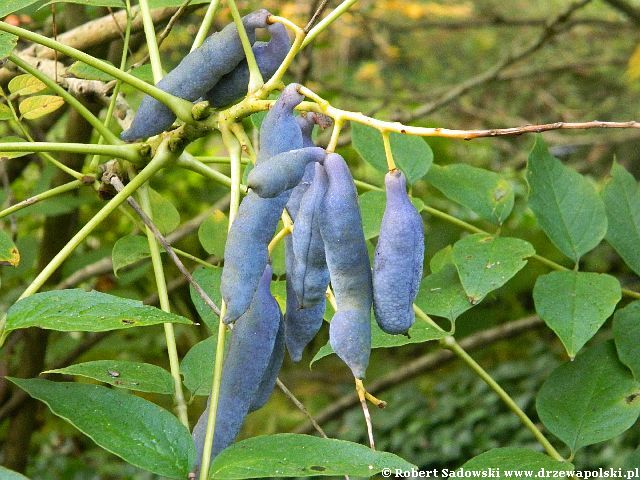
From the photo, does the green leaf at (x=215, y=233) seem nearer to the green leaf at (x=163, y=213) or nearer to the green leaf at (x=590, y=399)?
the green leaf at (x=163, y=213)

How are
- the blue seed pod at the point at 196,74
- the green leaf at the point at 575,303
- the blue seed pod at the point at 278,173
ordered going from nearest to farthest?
the blue seed pod at the point at 278,173 → the blue seed pod at the point at 196,74 → the green leaf at the point at 575,303

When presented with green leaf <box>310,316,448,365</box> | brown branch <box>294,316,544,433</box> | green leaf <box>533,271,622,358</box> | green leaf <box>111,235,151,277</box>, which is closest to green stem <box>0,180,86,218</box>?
green leaf <box>111,235,151,277</box>

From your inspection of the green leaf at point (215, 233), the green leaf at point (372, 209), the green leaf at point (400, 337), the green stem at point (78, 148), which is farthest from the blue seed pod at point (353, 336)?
the green leaf at point (215, 233)

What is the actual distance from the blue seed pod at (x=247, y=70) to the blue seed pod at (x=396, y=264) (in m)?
0.28

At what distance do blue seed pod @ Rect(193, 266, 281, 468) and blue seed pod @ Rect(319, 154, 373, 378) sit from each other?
0.30 ft

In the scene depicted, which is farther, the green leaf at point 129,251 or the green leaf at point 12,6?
the green leaf at point 129,251

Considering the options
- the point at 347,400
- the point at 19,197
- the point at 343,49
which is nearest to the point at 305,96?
the point at 347,400

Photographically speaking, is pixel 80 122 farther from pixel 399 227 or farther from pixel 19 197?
pixel 399 227

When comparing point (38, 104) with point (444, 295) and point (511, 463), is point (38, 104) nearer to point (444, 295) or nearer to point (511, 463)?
point (444, 295)

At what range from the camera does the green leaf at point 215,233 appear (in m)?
1.20

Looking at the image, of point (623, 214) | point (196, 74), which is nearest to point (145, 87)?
point (196, 74)

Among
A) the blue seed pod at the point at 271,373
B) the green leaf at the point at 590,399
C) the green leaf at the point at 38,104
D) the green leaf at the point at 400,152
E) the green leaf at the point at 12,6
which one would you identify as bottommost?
the green leaf at the point at 590,399

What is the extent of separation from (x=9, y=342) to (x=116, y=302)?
1097 mm

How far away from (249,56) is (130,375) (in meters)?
0.34
